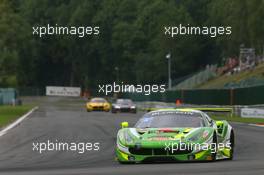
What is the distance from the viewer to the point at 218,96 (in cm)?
5069

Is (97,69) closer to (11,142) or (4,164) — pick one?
(11,142)

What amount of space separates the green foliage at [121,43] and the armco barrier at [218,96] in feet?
27.9

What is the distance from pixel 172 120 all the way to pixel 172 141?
4.26 ft

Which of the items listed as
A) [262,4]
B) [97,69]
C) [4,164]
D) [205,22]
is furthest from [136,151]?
[97,69]

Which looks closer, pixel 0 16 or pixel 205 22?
pixel 0 16

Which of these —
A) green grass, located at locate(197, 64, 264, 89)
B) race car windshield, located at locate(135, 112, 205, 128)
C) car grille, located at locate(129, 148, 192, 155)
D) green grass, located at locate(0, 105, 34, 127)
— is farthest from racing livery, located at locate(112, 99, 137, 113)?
car grille, located at locate(129, 148, 192, 155)

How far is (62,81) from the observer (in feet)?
397

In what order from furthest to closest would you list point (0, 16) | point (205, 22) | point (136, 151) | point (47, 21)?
1. point (47, 21)
2. point (205, 22)
3. point (0, 16)
4. point (136, 151)

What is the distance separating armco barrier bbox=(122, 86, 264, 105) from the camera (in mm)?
44594

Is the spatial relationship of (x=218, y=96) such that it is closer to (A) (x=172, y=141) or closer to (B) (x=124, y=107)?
(B) (x=124, y=107)

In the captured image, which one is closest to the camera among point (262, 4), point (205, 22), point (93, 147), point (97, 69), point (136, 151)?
point (136, 151)

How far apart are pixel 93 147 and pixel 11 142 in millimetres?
3965

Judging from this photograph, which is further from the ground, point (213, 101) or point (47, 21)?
point (47, 21)

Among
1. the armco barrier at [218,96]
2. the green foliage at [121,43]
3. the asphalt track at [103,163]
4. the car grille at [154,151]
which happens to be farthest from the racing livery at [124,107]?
the car grille at [154,151]
